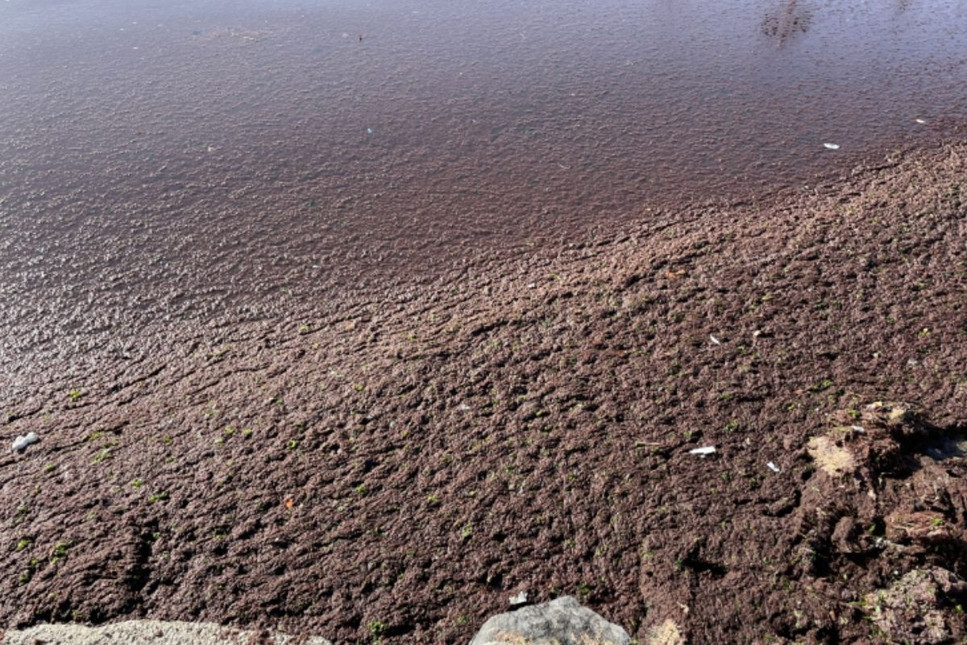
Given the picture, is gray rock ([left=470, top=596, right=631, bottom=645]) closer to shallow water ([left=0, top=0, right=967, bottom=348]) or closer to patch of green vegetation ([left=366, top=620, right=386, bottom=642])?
patch of green vegetation ([left=366, top=620, right=386, bottom=642])

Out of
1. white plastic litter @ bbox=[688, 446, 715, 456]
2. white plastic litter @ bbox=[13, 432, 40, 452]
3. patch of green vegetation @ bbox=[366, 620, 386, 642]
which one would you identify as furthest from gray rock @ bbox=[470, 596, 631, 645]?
white plastic litter @ bbox=[13, 432, 40, 452]

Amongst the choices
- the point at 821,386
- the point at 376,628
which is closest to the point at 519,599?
the point at 376,628

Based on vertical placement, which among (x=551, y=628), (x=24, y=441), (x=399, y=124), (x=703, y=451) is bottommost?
(x=551, y=628)

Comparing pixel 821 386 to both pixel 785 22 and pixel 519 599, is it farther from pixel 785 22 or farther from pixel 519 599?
pixel 785 22

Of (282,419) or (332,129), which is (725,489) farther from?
(332,129)

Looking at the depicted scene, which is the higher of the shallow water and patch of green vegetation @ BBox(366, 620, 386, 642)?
the shallow water
